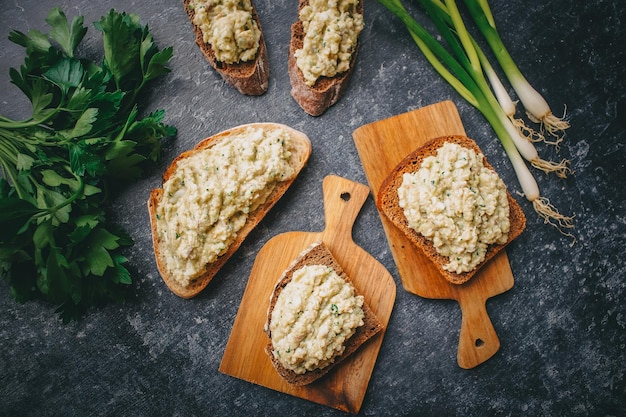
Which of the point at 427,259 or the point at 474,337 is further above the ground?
the point at 427,259

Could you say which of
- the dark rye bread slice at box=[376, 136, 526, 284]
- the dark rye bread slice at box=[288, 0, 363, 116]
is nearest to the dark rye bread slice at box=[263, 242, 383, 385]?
the dark rye bread slice at box=[376, 136, 526, 284]

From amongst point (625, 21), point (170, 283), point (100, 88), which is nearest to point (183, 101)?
point (100, 88)

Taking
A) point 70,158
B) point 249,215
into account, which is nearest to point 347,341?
point 249,215

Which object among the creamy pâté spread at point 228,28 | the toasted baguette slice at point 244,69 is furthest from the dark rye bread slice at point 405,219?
the creamy pâté spread at point 228,28

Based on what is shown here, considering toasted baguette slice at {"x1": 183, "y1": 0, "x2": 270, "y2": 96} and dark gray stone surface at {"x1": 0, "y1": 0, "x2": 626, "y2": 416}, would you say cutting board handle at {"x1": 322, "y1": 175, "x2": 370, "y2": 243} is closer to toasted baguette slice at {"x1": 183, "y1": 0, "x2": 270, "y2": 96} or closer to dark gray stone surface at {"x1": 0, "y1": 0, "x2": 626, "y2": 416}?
dark gray stone surface at {"x1": 0, "y1": 0, "x2": 626, "y2": 416}

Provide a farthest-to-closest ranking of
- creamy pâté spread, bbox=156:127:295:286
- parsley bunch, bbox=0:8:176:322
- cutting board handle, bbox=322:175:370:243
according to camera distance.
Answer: cutting board handle, bbox=322:175:370:243
creamy pâté spread, bbox=156:127:295:286
parsley bunch, bbox=0:8:176:322

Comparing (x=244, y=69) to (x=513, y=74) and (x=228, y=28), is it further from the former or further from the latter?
(x=513, y=74)
